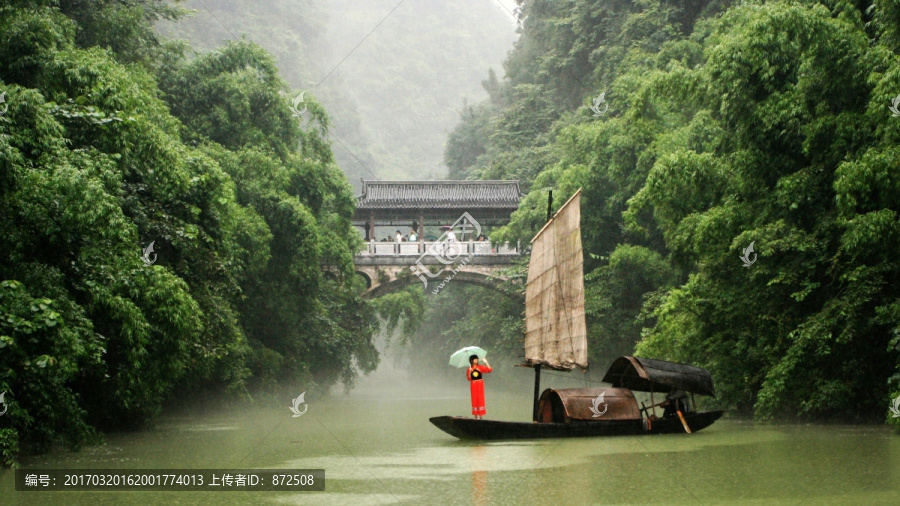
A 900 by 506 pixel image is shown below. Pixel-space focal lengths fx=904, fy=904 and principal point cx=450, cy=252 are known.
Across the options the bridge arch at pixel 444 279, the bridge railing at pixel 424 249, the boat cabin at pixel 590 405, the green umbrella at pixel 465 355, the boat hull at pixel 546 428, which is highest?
the bridge railing at pixel 424 249

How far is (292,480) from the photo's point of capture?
6.58 meters

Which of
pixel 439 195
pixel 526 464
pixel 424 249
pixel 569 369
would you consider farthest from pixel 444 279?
pixel 526 464

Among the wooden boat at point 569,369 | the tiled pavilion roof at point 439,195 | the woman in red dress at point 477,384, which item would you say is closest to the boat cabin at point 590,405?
the wooden boat at point 569,369

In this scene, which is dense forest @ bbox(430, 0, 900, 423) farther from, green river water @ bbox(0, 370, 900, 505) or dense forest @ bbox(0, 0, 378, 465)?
dense forest @ bbox(0, 0, 378, 465)

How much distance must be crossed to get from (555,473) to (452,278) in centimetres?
1607

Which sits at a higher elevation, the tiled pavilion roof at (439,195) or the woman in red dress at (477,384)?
the tiled pavilion roof at (439,195)

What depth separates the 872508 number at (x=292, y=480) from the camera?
21.0 feet

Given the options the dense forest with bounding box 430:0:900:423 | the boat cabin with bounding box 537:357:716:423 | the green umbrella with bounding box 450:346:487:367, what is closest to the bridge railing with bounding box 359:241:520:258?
the dense forest with bounding box 430:0:900:423

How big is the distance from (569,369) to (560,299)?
2.83ft

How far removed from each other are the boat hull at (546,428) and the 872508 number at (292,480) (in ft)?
7.78

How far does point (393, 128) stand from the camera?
7069 cm

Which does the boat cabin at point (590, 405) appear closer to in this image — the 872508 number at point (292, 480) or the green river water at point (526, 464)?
the green river water at point (526, 464)

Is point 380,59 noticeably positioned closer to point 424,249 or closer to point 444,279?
point 444,279

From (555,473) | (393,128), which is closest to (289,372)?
(555,473)
